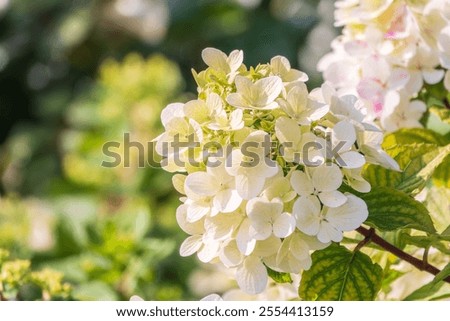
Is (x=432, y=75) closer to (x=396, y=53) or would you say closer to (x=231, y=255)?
(x=396, y=53)

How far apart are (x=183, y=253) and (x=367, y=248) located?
0.21 metres

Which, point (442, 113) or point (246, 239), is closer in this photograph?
point (246, 239)

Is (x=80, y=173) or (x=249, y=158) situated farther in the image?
(x=80, y=173)

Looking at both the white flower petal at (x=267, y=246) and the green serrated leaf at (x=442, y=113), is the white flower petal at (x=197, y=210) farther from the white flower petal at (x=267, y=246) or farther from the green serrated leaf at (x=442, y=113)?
the green serrated leaf at (x=442, y=113)

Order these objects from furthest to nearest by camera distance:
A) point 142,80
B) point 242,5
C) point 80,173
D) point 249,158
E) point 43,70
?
point 43,70 → point 242,5 → point 142,80 → point 80,173 → point 249,158

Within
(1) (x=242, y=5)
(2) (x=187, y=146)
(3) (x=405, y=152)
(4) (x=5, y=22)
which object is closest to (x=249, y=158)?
(2) (x=187, y=146)

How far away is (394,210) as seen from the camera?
0.72 metres

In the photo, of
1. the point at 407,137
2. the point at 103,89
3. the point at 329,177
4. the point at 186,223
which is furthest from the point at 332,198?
the point at 103,89

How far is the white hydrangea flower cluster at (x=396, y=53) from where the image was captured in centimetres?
89

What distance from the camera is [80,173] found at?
1.76 meters

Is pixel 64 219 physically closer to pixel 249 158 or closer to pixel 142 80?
pixel 142 80

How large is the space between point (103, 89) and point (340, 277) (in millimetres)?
1433
